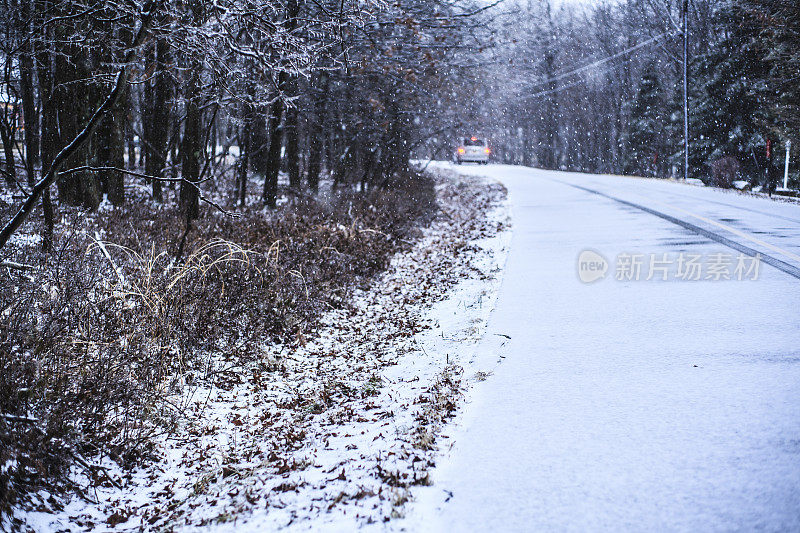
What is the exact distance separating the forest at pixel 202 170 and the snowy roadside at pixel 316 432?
0.97ft

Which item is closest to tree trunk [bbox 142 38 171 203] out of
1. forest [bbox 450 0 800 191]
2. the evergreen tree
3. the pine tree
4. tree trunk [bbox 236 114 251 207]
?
tree trunk [bbox 236 114 251 207]

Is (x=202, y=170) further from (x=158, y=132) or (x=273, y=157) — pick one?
(x=158, y=132)

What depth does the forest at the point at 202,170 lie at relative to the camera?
5.17m

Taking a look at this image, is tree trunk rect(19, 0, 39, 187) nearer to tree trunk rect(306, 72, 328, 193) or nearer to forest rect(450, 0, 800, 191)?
tree trunk rect(306, 72, 328, 193)

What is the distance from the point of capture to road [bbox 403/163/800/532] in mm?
3389

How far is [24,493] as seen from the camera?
3.89 meters

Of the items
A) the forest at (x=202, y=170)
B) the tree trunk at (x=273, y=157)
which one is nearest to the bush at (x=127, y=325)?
the forest at (x=202, y=170)

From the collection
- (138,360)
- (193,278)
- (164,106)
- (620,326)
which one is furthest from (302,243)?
(164,106)

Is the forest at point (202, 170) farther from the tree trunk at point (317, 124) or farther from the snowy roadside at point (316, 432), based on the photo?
the snowy roadside at point (316, 432)

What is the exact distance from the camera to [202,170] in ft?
34.5

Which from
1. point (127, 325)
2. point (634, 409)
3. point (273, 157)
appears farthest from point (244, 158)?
point (634, 409)

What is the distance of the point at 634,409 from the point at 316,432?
8.25 ft

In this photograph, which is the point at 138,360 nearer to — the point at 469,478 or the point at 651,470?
the point at 469,478

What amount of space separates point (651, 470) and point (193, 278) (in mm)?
6094
